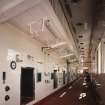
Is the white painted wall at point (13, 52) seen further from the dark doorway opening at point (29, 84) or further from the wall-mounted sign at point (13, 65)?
the dark doorway opening at point (29, 84)

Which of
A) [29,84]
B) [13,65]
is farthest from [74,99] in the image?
[13,65]

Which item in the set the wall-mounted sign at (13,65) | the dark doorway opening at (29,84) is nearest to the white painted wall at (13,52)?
the wall-mounted sign at (13,65)

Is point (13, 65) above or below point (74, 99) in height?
above

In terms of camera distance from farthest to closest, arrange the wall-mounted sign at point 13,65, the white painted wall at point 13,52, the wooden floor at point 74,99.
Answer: the wooden floor at point 74,99, the wall-mounted sign at point 13,65, the white painted wall at point 13,52

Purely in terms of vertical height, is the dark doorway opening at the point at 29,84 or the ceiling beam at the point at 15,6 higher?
the ceiling beam at the point at 15,6

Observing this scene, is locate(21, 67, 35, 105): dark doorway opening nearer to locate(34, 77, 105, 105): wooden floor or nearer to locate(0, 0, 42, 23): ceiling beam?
locate(34, 77, 105, 105): wooden floor

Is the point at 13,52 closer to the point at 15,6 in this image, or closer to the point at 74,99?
the point at 15,6

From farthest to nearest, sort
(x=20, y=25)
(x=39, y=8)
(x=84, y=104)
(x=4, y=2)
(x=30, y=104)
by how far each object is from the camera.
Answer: (x=84, y=104) → (x=30, y=104) → (x=20, y=25) → (x=39, y=8) → (x=4, y=2)

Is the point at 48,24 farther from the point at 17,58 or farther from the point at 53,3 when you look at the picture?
the point at 53,3

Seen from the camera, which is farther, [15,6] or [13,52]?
[13,52]

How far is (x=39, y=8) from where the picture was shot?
4121 mm

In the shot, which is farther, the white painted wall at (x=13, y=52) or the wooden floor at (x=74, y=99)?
the wooden floor at (x=74, y=99)

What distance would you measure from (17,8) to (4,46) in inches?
55.6

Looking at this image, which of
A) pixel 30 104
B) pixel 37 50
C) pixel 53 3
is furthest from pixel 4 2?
pixel 37 50
